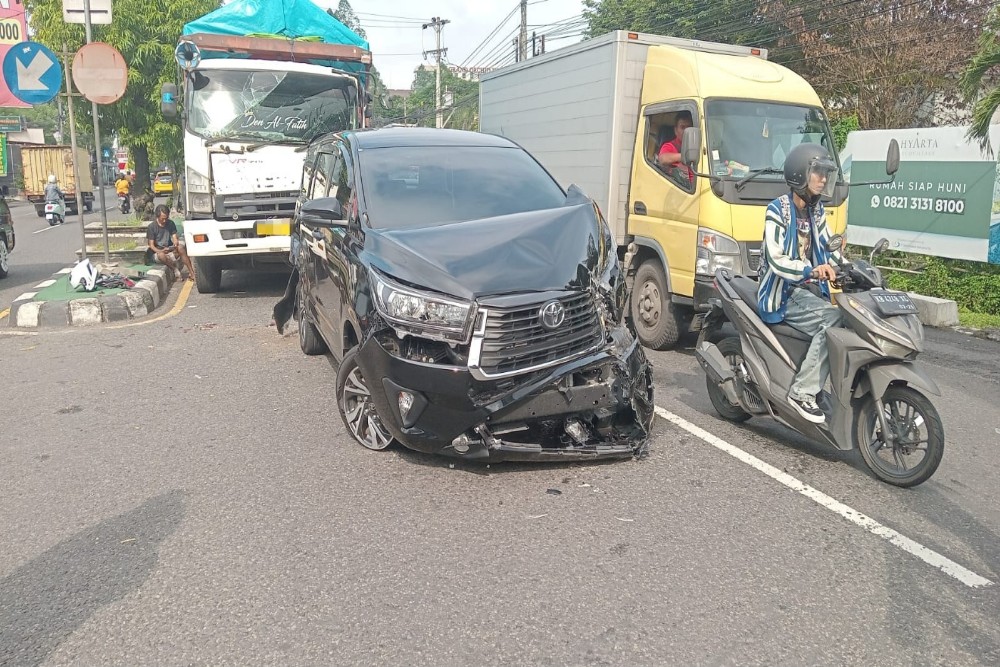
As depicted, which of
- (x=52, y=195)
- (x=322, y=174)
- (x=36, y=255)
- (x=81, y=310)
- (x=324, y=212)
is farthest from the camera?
(x=52, y=195)

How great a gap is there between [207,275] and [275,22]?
4216 millimetres

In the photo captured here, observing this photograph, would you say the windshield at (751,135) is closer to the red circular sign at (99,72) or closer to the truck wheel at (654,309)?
the truck wheel at (654,309)

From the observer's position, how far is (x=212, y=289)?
1110 cm

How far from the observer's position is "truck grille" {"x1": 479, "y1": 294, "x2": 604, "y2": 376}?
4.23 metres

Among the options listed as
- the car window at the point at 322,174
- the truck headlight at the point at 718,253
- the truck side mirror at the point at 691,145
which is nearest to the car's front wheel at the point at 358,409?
the car window at the point at 322,174

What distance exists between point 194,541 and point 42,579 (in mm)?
636

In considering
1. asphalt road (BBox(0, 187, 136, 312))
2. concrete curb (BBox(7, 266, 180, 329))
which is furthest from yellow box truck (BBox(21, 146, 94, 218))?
concrete curb (BBox(7, 266, 180, 329))

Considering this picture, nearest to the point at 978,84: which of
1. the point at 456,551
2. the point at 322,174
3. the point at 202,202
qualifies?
the point at 322,174

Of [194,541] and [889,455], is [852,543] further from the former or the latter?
[194,541]

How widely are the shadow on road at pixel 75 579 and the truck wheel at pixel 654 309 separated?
4.88 m

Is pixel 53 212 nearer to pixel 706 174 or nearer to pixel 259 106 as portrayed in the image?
pixel 259 106

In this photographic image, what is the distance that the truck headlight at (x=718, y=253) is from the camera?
23.0 feet

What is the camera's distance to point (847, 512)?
414cm

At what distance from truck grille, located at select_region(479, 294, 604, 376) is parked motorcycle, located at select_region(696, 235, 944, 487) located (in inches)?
47.9
